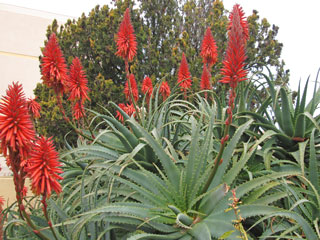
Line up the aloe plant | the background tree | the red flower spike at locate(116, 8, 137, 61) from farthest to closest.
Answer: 1. the background tree
2. the red flower spike at locate(116, 8, 137, 61)
3. the aloe plant

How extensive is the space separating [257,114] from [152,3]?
29.3ft

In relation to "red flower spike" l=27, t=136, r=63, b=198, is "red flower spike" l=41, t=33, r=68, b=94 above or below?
above

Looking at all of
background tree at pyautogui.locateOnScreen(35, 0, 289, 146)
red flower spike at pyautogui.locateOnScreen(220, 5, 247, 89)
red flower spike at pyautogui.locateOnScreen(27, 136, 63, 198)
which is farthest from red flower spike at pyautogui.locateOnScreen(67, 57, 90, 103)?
background tree at pyautogui.locateOnScreen(35, 0, 289, 146)

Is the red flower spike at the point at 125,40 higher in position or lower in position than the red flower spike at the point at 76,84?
higher

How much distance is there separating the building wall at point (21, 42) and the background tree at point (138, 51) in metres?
12.1

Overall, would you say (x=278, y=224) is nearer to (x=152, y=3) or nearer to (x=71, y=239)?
(x=71, y=239)

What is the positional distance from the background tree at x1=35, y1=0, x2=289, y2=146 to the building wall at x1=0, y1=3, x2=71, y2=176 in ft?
39.6

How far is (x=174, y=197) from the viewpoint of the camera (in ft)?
6.19

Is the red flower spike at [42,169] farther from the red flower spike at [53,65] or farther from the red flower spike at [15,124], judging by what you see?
the red flower spike at [53,65]

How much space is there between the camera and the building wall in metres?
21.2

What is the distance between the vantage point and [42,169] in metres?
1.66

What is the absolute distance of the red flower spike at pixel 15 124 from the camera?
62.2 inches

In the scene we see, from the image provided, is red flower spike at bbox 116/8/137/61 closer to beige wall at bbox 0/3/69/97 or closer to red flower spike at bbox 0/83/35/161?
red flower spike at bbox 0/83/35/161

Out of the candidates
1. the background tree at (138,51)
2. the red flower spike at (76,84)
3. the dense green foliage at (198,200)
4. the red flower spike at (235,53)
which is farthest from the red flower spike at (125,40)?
the background tree at (138,51)
